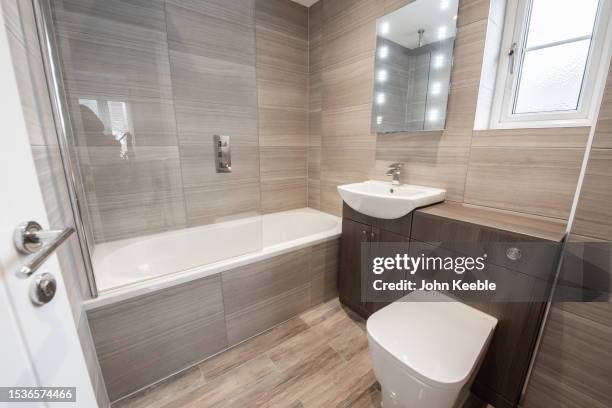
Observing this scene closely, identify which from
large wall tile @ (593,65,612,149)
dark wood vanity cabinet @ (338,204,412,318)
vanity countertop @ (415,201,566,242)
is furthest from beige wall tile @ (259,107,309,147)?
large wall tile @ (593,65,612,149)

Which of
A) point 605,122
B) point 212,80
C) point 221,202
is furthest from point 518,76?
point 221,202

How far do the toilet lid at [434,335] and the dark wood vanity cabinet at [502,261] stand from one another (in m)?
0.10

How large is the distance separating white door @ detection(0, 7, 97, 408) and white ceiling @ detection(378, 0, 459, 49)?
1794 mm

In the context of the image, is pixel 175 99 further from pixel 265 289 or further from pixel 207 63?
pixel 265 289

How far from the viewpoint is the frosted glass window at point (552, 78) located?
1.16 metres

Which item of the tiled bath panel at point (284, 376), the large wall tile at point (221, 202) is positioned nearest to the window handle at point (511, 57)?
the tiled bath panel at point (284, 376)

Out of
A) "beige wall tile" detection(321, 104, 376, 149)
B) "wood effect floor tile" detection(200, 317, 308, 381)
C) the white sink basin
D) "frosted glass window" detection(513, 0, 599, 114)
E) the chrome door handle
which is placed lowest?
"wood effect floor tile" detection(200, 317, 308, 381)

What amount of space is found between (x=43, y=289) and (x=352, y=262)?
4.98 feet

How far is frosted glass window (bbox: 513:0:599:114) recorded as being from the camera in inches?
44.4

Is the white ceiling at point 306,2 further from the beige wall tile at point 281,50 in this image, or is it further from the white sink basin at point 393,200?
the white sink basin at point 393,200

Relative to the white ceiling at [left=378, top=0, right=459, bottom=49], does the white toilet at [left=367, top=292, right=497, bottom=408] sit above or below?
below

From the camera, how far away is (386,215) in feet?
4.44

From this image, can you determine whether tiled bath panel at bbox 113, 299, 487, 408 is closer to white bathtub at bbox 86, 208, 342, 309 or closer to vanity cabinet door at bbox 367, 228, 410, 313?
vanity cabinet door at bbox 367, 228, 410, 313

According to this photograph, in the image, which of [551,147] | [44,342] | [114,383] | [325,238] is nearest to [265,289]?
[325,238]
